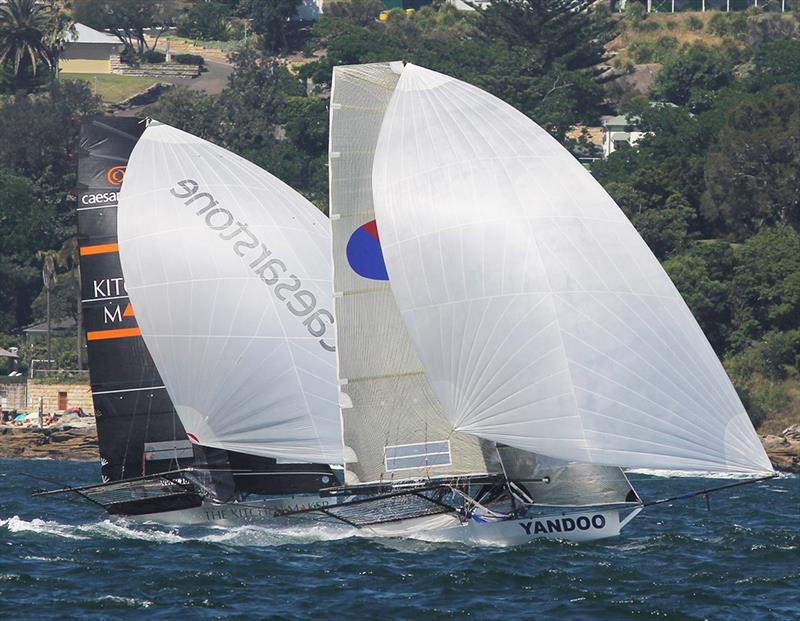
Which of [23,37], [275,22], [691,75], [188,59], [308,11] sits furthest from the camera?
[308,11]

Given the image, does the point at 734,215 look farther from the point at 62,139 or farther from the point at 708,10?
the point at 708,10

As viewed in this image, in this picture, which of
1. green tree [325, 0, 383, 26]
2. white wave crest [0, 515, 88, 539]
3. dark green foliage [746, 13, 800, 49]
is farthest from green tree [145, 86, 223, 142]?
white wave crest [0, 515, 88, 539]

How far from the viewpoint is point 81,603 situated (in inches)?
845

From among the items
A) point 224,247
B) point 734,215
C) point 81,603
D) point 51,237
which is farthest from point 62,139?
point 81,603

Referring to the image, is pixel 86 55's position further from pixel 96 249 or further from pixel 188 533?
pixel 188 533

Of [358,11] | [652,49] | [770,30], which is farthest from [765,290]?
[358,11]

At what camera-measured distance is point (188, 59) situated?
134 meters

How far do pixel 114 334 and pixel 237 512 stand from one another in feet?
11.5

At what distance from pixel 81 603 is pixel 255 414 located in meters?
6.00

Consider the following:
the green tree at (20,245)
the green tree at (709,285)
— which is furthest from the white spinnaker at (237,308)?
the green tree at (20,245)

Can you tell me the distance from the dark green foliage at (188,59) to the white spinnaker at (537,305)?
11130 cm

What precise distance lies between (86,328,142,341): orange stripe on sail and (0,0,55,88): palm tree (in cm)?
8446

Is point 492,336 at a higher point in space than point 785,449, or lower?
higher

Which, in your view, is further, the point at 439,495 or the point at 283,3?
the point at 283,3
